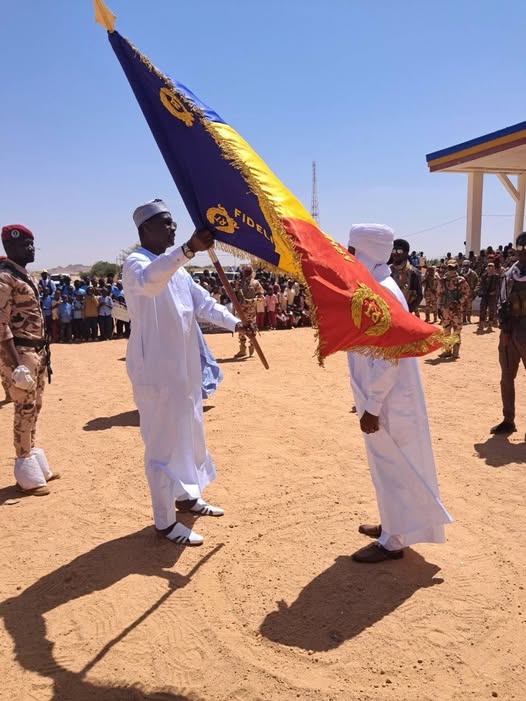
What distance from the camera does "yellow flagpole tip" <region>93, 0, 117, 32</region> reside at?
9.62 feet

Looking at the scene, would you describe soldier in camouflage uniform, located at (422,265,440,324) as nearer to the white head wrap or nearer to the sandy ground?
the sandy ground

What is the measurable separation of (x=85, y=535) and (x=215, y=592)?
1.26m

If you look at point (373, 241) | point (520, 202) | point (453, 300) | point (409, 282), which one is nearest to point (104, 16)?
point (373, 241)

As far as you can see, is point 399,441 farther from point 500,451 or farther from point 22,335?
point 22,335

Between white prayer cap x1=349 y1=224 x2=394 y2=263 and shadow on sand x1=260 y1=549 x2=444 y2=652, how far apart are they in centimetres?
188

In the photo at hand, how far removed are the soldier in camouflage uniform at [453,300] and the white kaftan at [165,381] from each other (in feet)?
25.9

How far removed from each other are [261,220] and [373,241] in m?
0.76

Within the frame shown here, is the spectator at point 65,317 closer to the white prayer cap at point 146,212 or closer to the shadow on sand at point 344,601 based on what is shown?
the white prayer cap at point 146,212

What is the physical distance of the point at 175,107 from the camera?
3041 mm

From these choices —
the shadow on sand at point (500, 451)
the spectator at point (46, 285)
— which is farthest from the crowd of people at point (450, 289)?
the spectator at point (46, 285)

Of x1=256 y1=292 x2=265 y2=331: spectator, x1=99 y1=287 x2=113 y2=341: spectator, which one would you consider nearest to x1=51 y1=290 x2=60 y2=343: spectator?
x1=99 y1=287 x2=113 y2=341: spectator

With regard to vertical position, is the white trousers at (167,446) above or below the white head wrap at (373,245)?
below

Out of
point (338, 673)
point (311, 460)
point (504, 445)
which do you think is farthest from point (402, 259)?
point (338, 673)

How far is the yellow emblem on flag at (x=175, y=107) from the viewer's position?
3.01 meters
